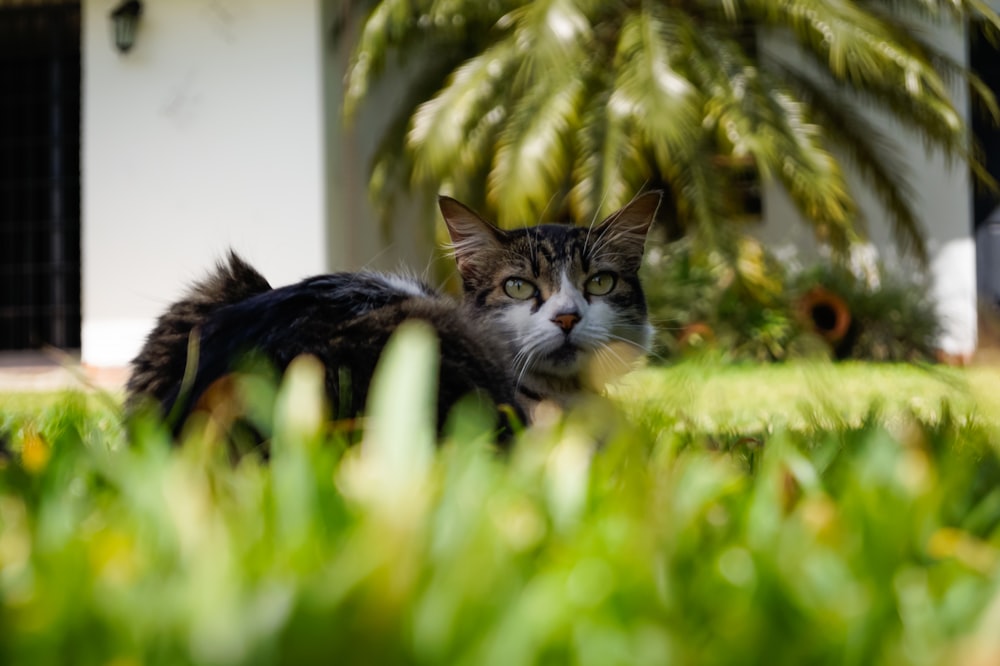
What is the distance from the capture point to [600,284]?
223 centimetres

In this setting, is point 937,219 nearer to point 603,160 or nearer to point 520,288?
point 603,160

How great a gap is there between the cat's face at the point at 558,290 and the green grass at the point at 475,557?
1171 mm

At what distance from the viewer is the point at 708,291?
7.41 m

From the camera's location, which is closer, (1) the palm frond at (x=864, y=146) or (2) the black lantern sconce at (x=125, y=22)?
(1) the palm frond at (x=864, y=146)

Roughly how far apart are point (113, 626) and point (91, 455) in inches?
15.8

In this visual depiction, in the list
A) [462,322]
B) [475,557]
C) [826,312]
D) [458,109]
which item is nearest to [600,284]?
[462,322]

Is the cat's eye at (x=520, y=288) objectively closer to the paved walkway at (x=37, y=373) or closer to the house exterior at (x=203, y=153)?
the paved walkway at (x=37, y=373)

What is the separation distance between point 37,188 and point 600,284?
8321 millimetres

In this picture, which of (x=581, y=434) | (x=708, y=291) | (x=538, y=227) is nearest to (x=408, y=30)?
(x=708, y=291)

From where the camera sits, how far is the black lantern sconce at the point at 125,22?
25.4 feet

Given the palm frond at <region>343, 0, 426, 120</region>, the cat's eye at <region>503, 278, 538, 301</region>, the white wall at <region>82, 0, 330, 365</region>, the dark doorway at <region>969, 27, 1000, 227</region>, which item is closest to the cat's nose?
the cat's eye at <region>503, 278, 538, 301</region>

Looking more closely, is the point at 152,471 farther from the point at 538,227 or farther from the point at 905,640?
the point at 538,227

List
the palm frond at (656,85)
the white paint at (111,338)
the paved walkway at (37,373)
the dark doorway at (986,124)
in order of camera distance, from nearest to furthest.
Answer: the paved walkway at (37,373)
the palm frond at (656,85)
the white paint at (111,338)
the dark doorway at (986,124)

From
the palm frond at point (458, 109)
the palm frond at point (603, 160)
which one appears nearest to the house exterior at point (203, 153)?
the palm frond at point (458, 109)
